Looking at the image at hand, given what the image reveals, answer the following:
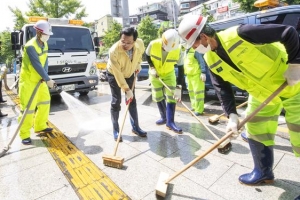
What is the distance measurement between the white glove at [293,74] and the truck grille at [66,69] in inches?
226

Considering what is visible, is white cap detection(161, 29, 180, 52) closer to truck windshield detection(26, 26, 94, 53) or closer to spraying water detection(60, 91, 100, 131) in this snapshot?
spraying water detection(60, 91, 100, 131)

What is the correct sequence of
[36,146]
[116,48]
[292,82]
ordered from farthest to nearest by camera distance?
[36,146], [116,48], [292,82]

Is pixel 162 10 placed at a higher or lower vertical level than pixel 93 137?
higher

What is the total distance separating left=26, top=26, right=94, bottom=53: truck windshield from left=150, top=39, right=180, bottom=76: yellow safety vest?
3628 millimetres

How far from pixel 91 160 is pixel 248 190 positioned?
1.91m

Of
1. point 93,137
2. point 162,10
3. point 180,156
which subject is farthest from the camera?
point 162,10

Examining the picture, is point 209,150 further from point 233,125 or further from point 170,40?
point 170,40

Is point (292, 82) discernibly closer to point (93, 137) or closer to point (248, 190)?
point (248, 190)

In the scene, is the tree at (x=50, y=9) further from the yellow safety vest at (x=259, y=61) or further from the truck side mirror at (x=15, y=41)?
the yellow safety vest at (x=259, y=61)

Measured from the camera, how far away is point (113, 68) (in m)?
3.06

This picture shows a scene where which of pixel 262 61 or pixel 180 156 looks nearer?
pixel 262 61

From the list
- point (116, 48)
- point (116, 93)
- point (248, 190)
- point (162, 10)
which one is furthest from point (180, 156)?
point (162, 10)

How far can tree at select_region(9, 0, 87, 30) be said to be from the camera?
724 inches

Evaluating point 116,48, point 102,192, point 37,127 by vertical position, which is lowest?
point 102,192
